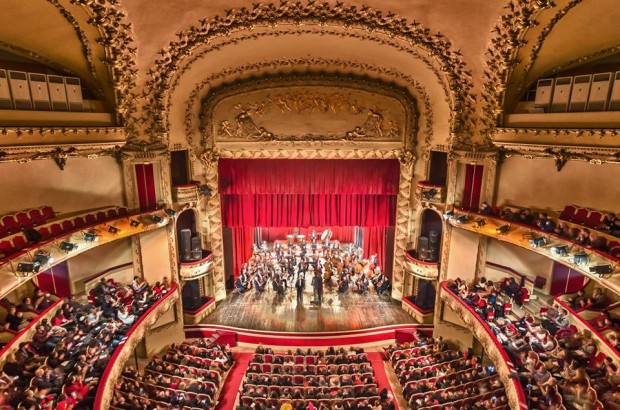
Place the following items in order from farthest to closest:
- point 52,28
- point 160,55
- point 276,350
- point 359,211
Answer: point 359,211 → point 276,350 → point 160,55 → point 52,28

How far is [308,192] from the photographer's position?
13.8 m

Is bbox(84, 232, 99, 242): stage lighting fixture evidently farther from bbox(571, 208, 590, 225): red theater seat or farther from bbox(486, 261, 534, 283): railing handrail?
bbox(571, 208, 590, 225): red theater seat

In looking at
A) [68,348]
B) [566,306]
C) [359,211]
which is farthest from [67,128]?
[566,306]

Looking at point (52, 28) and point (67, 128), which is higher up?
point (52, 28)

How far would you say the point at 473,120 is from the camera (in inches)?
411

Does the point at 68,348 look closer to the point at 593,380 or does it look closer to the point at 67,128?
the point at 67,128

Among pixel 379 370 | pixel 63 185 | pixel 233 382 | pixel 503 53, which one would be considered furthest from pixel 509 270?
pixel 63 185

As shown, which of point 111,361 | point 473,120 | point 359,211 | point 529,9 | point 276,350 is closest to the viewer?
point 529,9

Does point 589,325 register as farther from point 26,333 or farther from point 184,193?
point 26,333

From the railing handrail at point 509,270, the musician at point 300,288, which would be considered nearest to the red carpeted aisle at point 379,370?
the musician at point 300,288

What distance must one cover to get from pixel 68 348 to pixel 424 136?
11.1 metres

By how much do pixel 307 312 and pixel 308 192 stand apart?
413 cm

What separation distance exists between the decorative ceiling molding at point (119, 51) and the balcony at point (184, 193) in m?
2.08

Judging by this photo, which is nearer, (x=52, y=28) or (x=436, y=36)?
(x=52, y=28)
